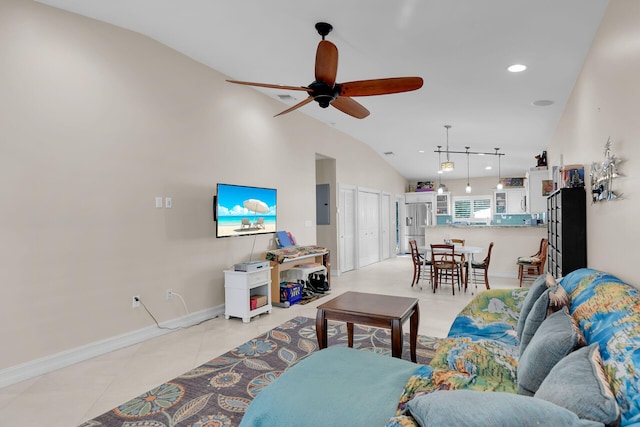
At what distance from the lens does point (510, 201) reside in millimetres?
10977

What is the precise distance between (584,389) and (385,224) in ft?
29.8

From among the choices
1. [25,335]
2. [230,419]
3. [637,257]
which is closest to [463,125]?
[637,257]

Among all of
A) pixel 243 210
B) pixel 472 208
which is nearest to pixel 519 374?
pixel 243 210

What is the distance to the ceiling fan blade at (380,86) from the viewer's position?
2.59m

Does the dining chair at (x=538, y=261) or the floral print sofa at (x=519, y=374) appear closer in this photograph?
the floral print sofa at (x=519, y=374)

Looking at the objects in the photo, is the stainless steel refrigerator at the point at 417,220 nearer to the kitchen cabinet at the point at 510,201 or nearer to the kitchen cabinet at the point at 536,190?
the kitchen cabinet at the point at 510,201

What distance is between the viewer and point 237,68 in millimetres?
4547

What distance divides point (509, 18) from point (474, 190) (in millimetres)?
9480

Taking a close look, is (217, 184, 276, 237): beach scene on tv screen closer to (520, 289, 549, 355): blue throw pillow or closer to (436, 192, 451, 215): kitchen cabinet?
(520, 289, 549, 355): blue throw pillow

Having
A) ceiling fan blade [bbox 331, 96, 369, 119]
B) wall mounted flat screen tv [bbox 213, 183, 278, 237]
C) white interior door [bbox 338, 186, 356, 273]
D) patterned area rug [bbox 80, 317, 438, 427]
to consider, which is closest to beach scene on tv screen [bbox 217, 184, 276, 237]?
wall mounted flat screen tv [bbox 213, 183, 278, 237]

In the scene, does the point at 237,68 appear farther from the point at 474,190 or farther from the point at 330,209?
the point at 474,190

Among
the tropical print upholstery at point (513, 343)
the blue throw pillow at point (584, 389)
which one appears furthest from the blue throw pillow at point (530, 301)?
the blue throw pillow at point (584, 389)

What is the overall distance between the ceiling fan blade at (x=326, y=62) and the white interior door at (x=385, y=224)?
24.0 feet

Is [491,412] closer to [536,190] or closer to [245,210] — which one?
[245,210]
